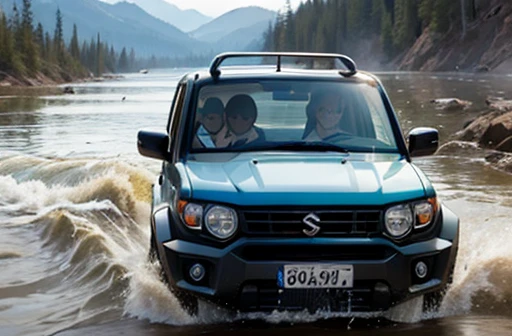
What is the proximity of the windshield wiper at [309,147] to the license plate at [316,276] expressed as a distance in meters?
1.18

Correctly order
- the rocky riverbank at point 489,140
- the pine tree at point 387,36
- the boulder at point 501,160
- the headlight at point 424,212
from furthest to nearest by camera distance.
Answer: the pine tree at point 387,36, the rocky riverbank at point 489,140, the boulder at point 501,160, the headlight at point 424,212

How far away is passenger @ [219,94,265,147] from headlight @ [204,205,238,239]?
1.10 meters

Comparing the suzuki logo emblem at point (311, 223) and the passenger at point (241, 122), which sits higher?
the passenger at point (241, 122)

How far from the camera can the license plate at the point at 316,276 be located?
15.7ft

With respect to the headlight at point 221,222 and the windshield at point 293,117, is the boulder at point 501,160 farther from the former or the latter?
the headlight at point 221,222

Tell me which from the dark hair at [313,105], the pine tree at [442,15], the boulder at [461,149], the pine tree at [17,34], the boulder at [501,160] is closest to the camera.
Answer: the dark hair at [313,105]

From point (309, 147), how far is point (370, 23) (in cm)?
14324

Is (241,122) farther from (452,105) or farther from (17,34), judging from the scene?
(17,34)

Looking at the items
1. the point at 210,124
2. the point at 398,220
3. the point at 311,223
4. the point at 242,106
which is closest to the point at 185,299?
the point at 311,223

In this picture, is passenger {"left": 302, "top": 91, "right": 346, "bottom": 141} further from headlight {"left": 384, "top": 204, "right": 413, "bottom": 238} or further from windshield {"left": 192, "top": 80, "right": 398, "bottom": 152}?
headlight {"left": 384, "top": 204, "right": 413, "bottom": 238}

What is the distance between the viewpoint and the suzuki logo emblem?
4.86m

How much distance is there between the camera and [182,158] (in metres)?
5.78

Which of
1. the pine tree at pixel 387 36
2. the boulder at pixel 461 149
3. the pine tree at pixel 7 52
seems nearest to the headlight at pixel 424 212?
the boulder at pixel 461 149

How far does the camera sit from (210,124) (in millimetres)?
6105
